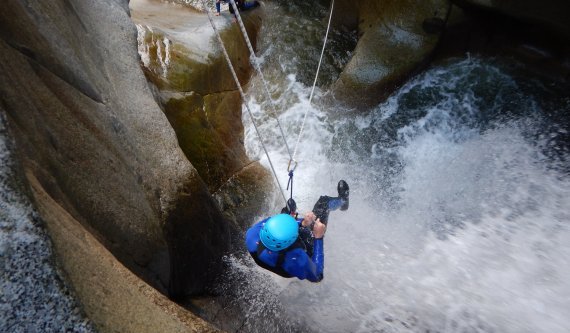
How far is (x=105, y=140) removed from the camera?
2.98m

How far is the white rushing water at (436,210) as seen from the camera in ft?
13.7

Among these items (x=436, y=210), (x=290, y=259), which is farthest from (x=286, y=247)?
(x=436, y=210)

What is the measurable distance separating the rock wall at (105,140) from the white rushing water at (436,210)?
4.26 ft

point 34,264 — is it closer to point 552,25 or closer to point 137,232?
point 137,232

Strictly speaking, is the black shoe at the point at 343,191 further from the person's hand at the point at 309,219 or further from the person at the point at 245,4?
the person at the point at 245,4

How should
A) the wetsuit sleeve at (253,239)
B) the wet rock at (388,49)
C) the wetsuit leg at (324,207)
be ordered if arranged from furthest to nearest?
the wet rock at (388,49), the wetsuit leg at (324,207), the wetsuit sleeve at (253,239)

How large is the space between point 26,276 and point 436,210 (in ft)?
16.8

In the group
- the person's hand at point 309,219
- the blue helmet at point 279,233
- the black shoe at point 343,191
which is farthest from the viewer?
the black shoe at point 343,191

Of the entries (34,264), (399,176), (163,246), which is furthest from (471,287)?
(34,264)

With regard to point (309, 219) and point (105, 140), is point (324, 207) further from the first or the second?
point (105, 140)

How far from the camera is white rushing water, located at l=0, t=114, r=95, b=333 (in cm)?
134

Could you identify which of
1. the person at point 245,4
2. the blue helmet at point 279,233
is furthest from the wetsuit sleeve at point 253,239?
the person at point 245,4

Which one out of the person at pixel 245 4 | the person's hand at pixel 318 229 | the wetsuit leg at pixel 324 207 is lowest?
the wetsuit leg at pixel 324 207

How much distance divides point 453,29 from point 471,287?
13.1 feet
